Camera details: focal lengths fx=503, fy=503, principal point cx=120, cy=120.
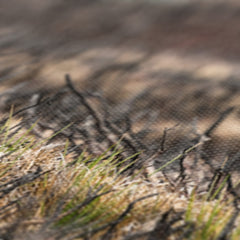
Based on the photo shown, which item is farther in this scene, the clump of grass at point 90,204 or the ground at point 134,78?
the ground at point 134,78

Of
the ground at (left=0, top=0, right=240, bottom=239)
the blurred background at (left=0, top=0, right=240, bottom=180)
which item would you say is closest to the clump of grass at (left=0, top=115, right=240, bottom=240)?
the ground at (left=0, top=0, right=240, bottom=239)

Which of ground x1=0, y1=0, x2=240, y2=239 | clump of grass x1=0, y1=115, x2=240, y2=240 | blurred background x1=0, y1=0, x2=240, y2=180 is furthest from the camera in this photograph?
blurred background x1=0, y1=0, x2=240, y2=180

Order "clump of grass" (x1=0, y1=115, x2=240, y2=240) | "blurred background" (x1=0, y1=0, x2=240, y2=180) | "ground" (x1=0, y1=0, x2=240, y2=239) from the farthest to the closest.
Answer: "blurred background" (x1=0, y1=0, x2=240, y2=180) → "ground" (x1=0, y1=0, x2=240, y2=239) → "clump of grass" (x1=0, y1=115, x2=240, y2=240)

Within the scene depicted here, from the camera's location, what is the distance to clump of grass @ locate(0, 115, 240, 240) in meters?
0.93

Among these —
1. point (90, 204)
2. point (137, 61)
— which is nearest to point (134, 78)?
point (137, 61)

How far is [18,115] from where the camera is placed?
1342mm

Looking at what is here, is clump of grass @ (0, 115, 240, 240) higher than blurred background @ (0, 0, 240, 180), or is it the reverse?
blurred background @ (0, 0, 240, 180)

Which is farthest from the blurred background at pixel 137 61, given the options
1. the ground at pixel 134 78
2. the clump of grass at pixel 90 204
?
the clump of grass at pixel 90 204

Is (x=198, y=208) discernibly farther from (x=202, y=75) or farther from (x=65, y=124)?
(x=202, y=75)

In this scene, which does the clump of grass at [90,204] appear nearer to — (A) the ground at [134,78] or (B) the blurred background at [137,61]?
(A) the ground at [134,78]

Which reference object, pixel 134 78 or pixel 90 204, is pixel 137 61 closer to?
pixel 134 78

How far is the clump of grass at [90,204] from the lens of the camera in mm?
932

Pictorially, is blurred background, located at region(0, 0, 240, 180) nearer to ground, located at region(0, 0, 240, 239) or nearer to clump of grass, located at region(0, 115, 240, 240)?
ground, located at region(0, 0, 240, 239)

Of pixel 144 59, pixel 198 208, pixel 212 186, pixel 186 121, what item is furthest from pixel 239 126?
pixel 144 59
